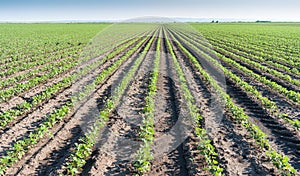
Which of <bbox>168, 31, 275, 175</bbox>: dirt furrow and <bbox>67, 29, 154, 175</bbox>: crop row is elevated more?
<bbox>67, 29, 154, 175</bbox>: crop row

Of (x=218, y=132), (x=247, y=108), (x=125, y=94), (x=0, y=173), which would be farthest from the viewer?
(x=125, y=94)

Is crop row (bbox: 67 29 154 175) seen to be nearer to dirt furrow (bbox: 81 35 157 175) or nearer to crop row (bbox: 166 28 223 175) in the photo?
dirt furrow (bbox: 81 35 157 175)

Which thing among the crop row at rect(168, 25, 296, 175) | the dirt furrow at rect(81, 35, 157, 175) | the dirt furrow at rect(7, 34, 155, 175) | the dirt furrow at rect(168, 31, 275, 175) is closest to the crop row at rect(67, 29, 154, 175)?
the dirt furrow at rect(81, 35, 157, 175)

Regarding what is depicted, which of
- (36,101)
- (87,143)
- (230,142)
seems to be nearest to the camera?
(87,143)

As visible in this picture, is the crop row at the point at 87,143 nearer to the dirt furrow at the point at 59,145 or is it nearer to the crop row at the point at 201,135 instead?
the dirt furrow at the point at 59,145

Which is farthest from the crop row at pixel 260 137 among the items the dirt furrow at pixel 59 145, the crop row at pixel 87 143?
the dirt furrow at pixel 59 145

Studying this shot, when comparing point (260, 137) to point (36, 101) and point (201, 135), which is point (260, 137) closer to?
point (201, 135)

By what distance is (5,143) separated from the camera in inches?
274

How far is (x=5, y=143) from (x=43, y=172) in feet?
6.28

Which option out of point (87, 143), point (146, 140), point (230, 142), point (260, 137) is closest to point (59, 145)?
point (87, 143)

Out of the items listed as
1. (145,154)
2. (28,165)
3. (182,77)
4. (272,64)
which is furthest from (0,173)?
(272,64)

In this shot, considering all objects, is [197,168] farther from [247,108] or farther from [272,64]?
[272,64]

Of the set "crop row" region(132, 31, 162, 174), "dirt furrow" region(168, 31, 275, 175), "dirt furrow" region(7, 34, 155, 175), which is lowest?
"dirt furrow" region(168, 31, 275, 175)

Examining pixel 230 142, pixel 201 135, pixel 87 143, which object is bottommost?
pixel 230 142
